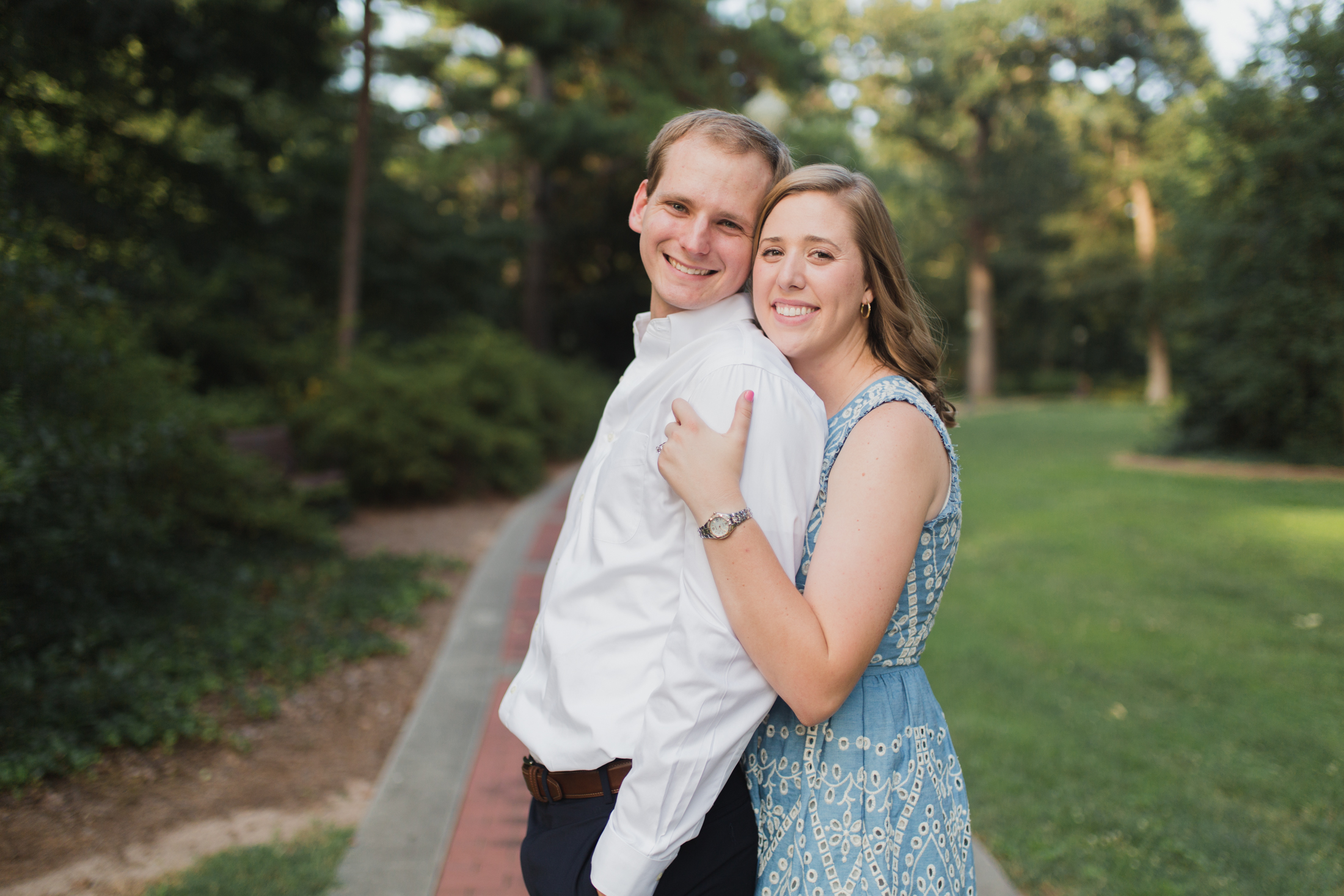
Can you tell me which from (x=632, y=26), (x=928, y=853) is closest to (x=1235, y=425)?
(x=632, y=26)

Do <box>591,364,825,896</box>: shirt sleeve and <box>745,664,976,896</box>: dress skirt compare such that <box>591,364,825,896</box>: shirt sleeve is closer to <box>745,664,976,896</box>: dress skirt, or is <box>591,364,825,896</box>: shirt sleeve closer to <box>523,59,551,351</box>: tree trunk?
<box>745,664,976,896</box>: dress skirt

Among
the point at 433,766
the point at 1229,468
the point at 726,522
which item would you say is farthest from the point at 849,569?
the point at 1229,468

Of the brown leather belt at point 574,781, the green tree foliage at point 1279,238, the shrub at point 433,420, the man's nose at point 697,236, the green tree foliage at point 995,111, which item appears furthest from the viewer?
the green tree foliage at point 995,111

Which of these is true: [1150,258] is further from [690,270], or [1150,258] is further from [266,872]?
[690,270]

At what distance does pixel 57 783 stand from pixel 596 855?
323cm

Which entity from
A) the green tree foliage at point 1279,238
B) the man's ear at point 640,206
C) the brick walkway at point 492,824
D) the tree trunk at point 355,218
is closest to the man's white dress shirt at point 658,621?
the man's ear at point 640,206

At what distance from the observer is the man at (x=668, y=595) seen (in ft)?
4.31

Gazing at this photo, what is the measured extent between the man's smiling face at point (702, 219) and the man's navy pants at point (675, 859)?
847 millimetres

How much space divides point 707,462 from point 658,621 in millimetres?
254

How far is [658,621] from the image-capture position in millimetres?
1375

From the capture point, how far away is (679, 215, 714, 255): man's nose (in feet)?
5.13

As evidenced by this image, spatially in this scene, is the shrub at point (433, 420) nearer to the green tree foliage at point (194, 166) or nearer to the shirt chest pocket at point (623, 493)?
the green tree foliage at point (194, 166)

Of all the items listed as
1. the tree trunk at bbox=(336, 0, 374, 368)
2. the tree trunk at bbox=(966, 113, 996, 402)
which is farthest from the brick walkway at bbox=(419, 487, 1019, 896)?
the tree trunk at bbox=(966, 113, 996, 402)

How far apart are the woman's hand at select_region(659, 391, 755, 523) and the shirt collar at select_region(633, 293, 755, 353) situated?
0.22 metres
